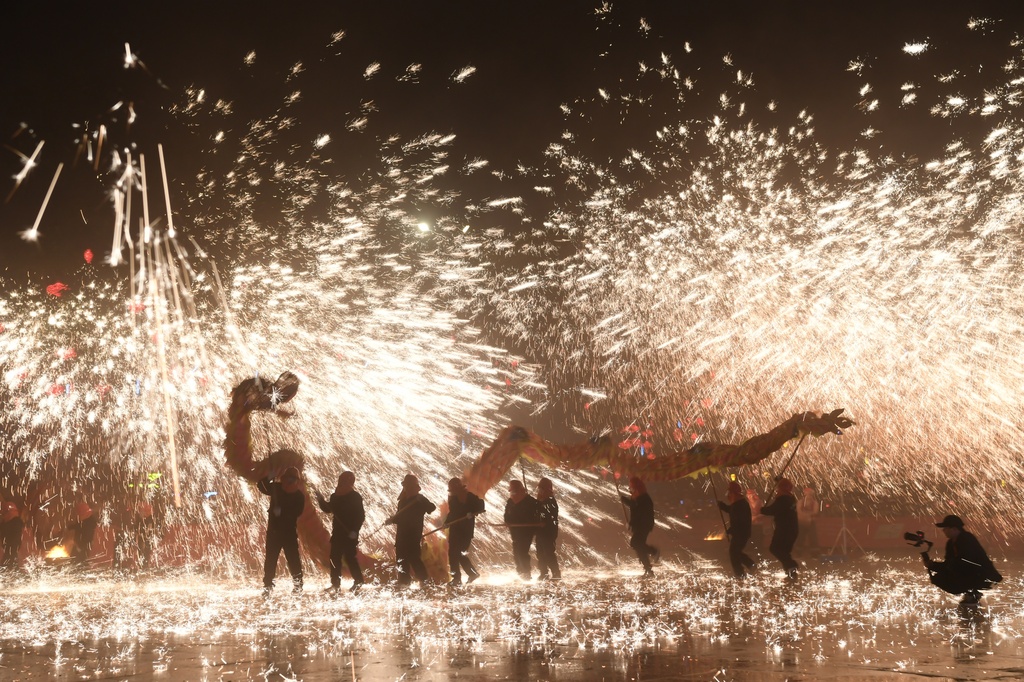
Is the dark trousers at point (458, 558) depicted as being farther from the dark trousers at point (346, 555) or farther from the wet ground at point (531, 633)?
the dark trousers at point (346, 555)

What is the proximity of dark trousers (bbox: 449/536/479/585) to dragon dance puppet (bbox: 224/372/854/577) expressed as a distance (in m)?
0.21

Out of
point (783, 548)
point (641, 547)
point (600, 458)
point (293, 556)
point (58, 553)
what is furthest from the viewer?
point (58, 553)

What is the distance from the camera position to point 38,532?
20672 millimetres

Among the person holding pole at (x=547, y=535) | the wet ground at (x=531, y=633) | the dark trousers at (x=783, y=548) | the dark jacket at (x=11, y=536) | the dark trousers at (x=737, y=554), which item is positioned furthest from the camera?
the dark jacket at (x=11, y=536)

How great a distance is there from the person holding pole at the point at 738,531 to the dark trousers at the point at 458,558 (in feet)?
11.6

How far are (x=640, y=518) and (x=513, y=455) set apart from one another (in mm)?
2039

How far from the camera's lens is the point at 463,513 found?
13102 mm

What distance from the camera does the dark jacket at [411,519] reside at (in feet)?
40.3

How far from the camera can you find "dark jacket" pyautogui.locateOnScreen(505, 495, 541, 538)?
13.7m

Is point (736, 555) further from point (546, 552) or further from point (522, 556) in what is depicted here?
point (522, 556)

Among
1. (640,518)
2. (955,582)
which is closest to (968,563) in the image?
(955,582)

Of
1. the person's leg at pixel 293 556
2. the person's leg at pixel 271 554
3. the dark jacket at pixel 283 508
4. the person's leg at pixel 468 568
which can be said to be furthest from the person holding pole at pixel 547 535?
the person's leg at pixel 271 554

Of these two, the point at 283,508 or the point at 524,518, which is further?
the point at 524,518

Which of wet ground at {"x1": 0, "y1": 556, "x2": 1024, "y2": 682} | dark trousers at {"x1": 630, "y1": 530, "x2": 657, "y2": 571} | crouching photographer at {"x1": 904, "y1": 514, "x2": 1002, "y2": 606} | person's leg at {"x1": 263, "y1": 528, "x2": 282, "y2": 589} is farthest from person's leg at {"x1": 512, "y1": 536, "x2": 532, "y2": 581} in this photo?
crouching photographer at {"x1": 904, "y1": 514, "x2": 1002, "y2": 606}
